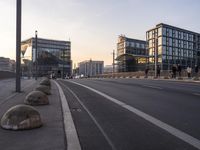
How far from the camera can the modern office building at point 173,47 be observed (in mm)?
79938

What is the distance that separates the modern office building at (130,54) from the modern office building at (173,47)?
22514 millimetres

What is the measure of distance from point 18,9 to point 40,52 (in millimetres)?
116939

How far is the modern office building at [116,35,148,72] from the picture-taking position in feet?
367

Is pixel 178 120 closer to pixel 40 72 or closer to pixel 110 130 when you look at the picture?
pixel 110 130

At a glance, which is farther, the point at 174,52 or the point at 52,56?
the point at 52,56

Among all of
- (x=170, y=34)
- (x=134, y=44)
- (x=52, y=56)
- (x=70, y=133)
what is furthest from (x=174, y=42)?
(x=70, y=133)

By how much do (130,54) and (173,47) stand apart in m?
35.9

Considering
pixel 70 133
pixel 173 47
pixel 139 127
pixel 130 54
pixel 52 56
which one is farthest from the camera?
pixel 52 56

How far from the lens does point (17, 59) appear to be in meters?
21.8

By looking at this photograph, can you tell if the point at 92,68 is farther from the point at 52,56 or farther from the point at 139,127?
the point at 139,127

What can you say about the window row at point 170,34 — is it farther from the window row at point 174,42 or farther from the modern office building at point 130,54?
the modern office building at point 130,54

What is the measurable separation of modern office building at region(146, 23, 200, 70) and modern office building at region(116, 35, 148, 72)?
886 inches

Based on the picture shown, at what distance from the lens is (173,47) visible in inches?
3221

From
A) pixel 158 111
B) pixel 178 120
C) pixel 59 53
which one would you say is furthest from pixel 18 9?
pixel 59 53
